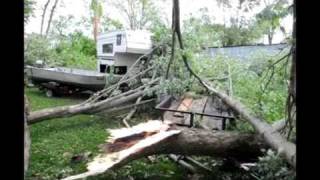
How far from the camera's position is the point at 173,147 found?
109 inches

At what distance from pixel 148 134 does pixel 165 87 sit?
51.9 inches

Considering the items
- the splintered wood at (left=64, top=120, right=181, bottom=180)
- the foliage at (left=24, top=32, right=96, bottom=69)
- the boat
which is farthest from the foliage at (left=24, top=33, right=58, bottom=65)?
the splintered wood at (left=64, top=120, right=181, bottom=180)

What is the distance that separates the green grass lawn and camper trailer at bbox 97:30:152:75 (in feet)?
4.40

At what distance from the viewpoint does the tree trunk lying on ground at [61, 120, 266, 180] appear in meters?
2.30

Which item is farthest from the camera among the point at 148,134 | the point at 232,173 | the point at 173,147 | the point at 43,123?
the point at 43,123

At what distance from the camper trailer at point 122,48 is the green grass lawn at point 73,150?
1.34 m

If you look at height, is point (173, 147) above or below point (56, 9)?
below

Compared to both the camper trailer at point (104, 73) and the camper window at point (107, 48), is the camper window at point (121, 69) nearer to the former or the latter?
the camper trailer at point (104, 73)

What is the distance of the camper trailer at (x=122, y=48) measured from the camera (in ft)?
20.1

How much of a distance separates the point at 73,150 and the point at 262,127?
1.95 metres

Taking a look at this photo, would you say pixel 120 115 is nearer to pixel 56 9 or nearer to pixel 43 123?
pixel 43 123

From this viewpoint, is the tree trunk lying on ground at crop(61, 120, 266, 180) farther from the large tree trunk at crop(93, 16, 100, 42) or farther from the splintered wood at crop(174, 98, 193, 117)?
the large tree trunk at crop(93, 16, 100, 42)

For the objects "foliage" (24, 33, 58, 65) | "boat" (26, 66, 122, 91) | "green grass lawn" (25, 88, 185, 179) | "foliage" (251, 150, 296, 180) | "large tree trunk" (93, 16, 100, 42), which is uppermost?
"large tree trunk" (93, 16, 100, 42)
